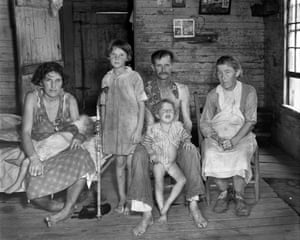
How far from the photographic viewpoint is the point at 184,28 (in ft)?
20.5

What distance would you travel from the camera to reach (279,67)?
5750mm

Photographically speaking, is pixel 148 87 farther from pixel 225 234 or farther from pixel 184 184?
pixel 225 234

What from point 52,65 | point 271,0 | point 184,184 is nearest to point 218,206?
point 184,184

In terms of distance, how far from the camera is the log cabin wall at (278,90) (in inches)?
210

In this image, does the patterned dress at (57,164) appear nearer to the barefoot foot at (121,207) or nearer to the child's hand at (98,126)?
the child's hand at (98,126)

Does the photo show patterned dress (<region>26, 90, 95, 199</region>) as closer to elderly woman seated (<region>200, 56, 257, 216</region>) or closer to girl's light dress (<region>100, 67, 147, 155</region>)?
girl's light dress (<region>100, 67, 147, 155</region>)

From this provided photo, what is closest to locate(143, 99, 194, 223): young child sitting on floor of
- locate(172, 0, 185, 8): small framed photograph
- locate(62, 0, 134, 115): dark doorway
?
locate(172, 0, 185, 8): small framed photograph

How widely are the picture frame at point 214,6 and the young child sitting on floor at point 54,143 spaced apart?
322 cm

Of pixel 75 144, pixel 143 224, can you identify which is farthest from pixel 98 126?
pixel 143 224

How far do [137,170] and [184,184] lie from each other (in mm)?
371

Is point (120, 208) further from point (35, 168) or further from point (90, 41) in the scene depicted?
point (90, 41)

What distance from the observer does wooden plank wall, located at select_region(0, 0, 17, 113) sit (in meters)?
5.62

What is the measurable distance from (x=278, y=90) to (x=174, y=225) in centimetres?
316

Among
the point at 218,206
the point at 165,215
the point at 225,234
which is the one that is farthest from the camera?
the point at 218,206
